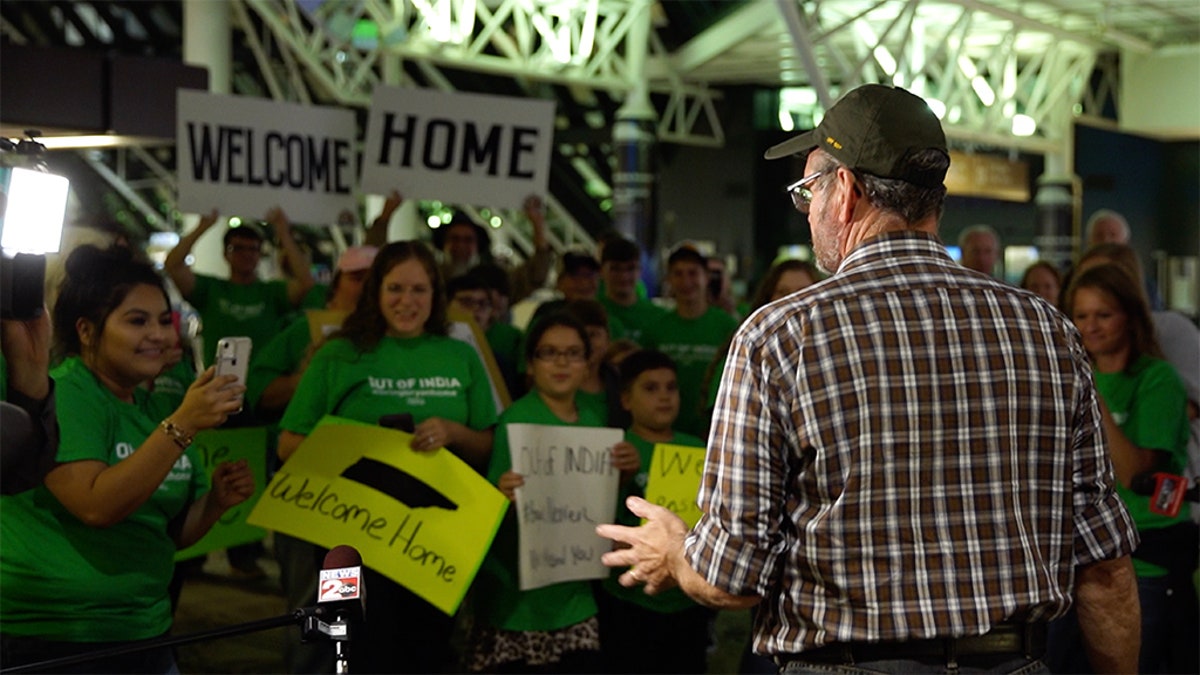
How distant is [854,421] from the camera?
2361 mm

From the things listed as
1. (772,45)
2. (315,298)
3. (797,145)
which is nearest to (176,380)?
(315,298)

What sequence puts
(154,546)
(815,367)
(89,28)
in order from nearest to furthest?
(815,367)
(154,546)
(89,28)

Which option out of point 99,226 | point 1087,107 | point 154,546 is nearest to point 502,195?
point 99,226

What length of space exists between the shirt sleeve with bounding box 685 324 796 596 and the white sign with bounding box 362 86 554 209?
536 cm

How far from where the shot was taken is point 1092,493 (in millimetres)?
2604

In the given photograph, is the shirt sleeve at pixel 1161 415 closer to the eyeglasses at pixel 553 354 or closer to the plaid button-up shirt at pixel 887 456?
the eyeglasses at pixel 553 354

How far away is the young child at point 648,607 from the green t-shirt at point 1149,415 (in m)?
1.52

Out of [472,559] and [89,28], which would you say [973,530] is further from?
[89,28]

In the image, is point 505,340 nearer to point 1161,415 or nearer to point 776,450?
point 1161,415

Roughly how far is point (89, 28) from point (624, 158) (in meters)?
13.1

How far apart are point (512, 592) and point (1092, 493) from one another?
9.35 feet

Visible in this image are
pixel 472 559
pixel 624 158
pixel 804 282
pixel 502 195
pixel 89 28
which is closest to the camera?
pixel 472 559

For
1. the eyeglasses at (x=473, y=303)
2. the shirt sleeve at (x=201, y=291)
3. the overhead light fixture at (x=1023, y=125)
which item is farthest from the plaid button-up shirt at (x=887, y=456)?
the overhead light fixture at (x=1023, y=125)

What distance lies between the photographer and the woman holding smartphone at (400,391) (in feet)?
16.6
